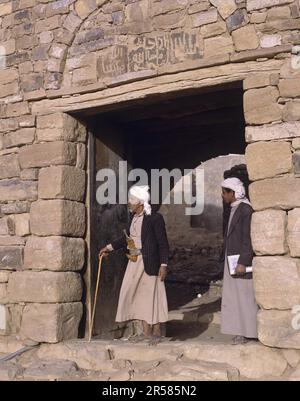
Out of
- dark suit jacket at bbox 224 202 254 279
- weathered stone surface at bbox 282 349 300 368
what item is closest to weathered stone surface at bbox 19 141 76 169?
dark suit jacket at bbox 224 202 254 279

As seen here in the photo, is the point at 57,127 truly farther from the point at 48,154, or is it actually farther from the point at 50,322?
the point at 50,322

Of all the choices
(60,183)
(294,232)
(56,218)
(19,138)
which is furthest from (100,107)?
(294,232)

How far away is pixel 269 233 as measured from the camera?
13.1 feet

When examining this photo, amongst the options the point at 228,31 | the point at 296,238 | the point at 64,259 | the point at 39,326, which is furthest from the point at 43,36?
the point at 296,238

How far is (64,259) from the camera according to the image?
4871 mm

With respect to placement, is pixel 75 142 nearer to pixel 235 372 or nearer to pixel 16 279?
pixel 16 279

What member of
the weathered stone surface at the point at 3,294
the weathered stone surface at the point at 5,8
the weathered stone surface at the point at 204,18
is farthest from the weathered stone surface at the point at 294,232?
the weathered stone surface at the point at 5,8

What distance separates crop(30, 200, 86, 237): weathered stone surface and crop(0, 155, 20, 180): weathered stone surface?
440 mm

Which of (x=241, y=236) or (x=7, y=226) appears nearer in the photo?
(x=241, y=236)

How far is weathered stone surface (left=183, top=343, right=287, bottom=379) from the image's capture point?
3.86m

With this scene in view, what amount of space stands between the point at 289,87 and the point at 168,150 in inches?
→ 142

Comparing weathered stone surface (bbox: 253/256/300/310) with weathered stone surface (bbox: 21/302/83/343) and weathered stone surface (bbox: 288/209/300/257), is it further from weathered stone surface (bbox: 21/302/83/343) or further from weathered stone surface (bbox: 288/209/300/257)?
weathered stone surface (bbox: 21/302/83/343)
